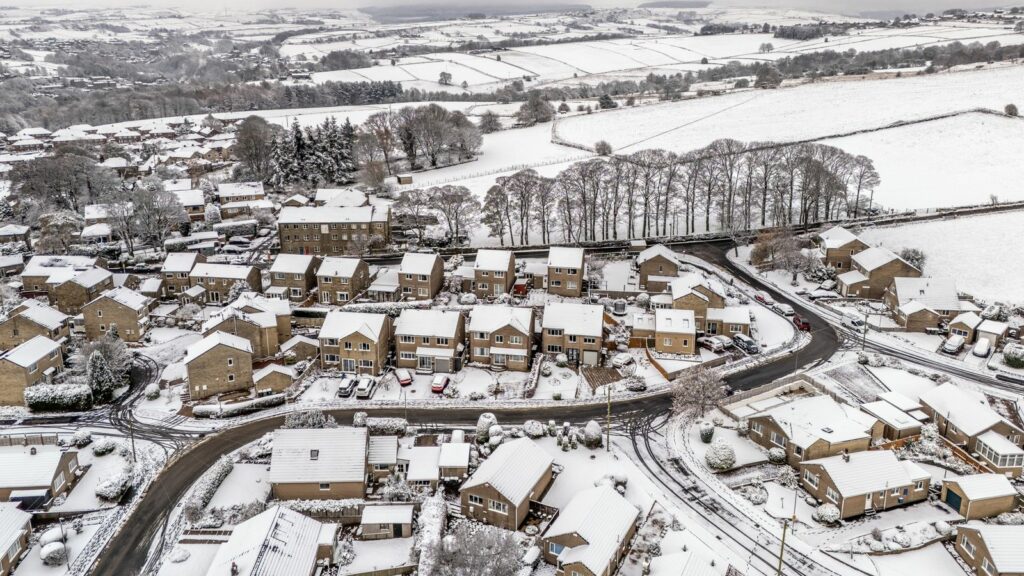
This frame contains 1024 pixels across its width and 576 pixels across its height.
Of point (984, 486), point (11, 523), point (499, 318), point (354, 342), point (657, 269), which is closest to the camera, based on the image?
point (11, 523)

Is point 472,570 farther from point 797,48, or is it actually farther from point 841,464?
point 797,48

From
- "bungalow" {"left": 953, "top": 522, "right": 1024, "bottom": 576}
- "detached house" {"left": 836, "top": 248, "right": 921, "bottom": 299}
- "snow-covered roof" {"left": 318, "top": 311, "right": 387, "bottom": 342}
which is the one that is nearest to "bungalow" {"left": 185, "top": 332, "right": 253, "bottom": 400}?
"snow-covered roof" {"left": 318, "top": 311, "right": 387, "bottom": 342}

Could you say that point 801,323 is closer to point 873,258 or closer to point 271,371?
point 873,258

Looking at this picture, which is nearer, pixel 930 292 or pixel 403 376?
pixel 403 376

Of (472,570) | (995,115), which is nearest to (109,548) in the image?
(472,570)

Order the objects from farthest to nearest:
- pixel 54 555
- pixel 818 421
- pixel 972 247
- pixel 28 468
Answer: pixel 972 247, pixel 818 421, pixel 28 468, pixel 54 555

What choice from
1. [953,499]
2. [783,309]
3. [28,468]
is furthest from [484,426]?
[783,309]

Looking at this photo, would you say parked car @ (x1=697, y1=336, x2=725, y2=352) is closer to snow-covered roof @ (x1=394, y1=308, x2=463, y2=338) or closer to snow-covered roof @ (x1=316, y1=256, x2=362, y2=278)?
snow-covered roof @ (x1=394, y1=308, x2=463, y2=338)
